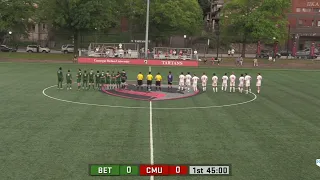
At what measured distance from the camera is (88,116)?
63.8ft

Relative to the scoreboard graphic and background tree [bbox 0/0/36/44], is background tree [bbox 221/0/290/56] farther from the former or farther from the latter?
the scoreboard graphic

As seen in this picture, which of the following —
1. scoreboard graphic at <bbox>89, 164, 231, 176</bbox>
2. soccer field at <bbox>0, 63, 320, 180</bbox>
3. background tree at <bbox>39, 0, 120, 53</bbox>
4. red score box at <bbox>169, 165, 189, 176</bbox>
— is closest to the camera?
scoreboard graphic at <bbox>89, 164, 231, 176</bbox>

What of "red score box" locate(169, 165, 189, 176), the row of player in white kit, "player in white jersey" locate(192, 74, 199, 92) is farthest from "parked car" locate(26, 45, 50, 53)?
"red score box" locate(169, 165, 189, 176)

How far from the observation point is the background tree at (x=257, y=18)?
59.0 m

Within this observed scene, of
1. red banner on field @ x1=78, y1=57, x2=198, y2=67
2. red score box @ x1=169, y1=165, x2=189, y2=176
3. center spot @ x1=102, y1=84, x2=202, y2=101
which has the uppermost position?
red banner on field @ x1=78, y1=57, x2=198, y2=67

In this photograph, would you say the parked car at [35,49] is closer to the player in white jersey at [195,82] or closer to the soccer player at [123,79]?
the soccer player at [123,79]

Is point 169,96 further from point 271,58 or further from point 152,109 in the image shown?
point 271,58

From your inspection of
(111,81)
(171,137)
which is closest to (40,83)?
(111,81)

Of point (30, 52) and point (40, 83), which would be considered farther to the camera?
point (30, 52)

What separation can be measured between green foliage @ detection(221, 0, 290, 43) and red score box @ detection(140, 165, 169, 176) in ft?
165

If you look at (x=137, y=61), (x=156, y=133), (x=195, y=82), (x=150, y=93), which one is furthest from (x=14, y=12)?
(x=156, y=133)

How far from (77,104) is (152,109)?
4.93 metres

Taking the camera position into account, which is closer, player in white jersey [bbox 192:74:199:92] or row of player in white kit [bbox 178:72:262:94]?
row of player in white kit [bbox 178:72:262:94]

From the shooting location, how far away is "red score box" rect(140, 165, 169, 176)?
12.0 metres
